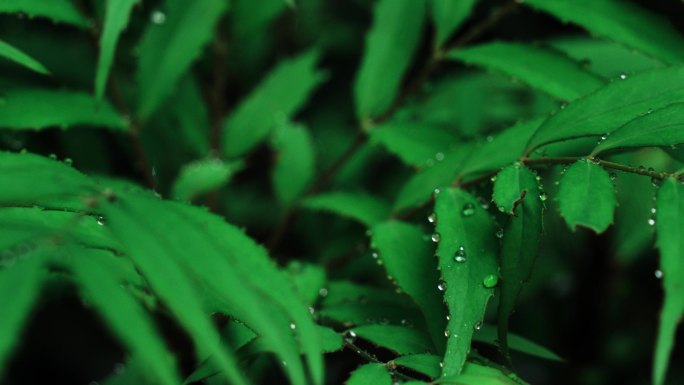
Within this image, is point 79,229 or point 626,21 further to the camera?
point 626,21

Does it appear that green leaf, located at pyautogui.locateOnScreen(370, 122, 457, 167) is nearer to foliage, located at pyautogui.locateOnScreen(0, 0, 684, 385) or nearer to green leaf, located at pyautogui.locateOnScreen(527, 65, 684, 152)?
foliage, located at pyautogui.locateOnScreen(0, 0, 684, 385)

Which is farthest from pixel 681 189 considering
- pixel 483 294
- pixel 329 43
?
pixel 329 43

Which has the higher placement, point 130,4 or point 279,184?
point 130,4

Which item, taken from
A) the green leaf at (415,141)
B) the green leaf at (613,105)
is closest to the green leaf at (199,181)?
the green leaf at (415,141)

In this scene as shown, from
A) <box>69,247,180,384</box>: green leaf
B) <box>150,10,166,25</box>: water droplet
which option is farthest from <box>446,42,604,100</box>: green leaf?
<box>69,247,180,384</box>: green leaf

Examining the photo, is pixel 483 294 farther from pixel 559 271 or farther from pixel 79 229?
pixel 559 271

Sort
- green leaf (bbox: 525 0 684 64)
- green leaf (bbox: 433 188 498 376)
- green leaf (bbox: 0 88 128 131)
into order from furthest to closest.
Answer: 1. green leaf (bbox: 0 88 128 131)
2. green leaf (bbox: 525 0 684 64)
3. green leaf (bbox: 433 188 498 376)
